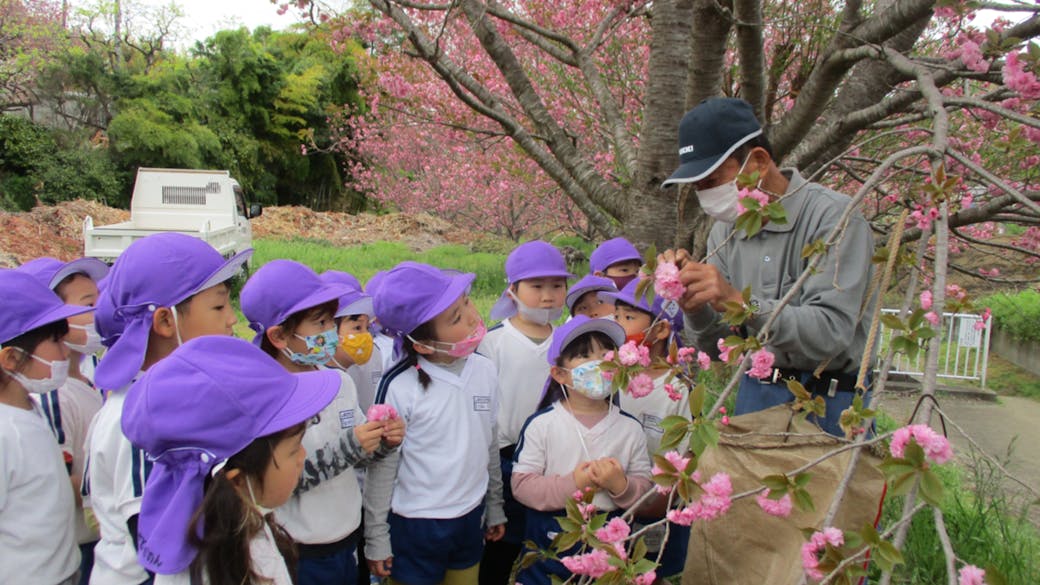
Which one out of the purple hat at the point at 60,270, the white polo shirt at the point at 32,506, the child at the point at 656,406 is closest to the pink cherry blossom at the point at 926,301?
the child at the point at 656,406

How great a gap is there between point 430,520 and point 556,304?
53.0 inches

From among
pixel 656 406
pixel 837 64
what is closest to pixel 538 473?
pixel 656 406

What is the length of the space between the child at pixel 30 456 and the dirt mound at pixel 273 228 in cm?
1151

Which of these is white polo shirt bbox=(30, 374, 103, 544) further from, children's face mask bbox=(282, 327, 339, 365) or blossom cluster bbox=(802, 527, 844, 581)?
blossom cluster bbox=(802, 527, 844, 581)

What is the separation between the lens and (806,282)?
2096 mm

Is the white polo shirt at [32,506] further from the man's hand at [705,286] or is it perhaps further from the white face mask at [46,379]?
the man's hand at [705,286]

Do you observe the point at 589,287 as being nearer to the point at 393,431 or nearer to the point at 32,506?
the point at 393,431

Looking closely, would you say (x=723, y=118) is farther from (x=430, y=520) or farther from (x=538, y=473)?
(x=430, y=520)

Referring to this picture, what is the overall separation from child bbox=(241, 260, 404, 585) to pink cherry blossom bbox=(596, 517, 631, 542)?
0.99m

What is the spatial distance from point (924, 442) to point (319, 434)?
187 centimetres

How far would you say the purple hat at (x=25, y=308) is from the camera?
87.0 inches

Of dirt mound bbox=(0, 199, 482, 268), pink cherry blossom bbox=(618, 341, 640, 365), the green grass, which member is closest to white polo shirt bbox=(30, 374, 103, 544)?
pink cherry blossom bbox=(618, 341, 640, 365)

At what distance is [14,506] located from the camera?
6.30 ft

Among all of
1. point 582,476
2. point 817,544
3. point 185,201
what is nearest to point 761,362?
point 817,544
